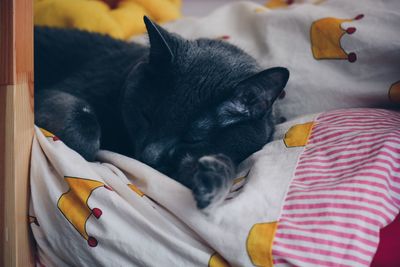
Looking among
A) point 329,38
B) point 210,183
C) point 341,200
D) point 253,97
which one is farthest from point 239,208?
point 329,38

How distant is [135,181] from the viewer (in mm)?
865

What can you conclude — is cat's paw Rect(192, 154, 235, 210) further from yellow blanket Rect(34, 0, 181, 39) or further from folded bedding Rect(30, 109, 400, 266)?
yellow blanket Rect(34, 0, 181, 39)

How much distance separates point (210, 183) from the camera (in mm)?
693

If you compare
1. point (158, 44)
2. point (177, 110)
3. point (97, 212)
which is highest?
point (158, 44)

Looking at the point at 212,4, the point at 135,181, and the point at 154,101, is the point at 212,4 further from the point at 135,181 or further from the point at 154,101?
the point at 135,181

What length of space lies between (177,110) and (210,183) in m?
0.26

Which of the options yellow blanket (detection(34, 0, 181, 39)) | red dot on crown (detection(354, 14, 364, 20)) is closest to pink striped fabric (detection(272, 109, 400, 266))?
red dot on crown (detection(354, 14, 364, 20))

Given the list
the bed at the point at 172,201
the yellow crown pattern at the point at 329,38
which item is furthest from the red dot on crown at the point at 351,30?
the bed at the point at 172,201

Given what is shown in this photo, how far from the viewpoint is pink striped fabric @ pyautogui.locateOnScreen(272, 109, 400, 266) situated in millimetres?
686

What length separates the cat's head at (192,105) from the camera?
2.95 ft

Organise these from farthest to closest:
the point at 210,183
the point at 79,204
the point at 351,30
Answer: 1. the point at 351,30
2. the point at 79,204
3. the point at 210,183

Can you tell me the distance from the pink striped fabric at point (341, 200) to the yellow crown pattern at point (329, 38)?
350mm

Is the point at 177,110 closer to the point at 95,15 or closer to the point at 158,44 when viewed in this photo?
the point at 158,44

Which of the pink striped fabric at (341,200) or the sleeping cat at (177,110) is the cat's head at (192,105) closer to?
the sleeping cat at (177,110)
